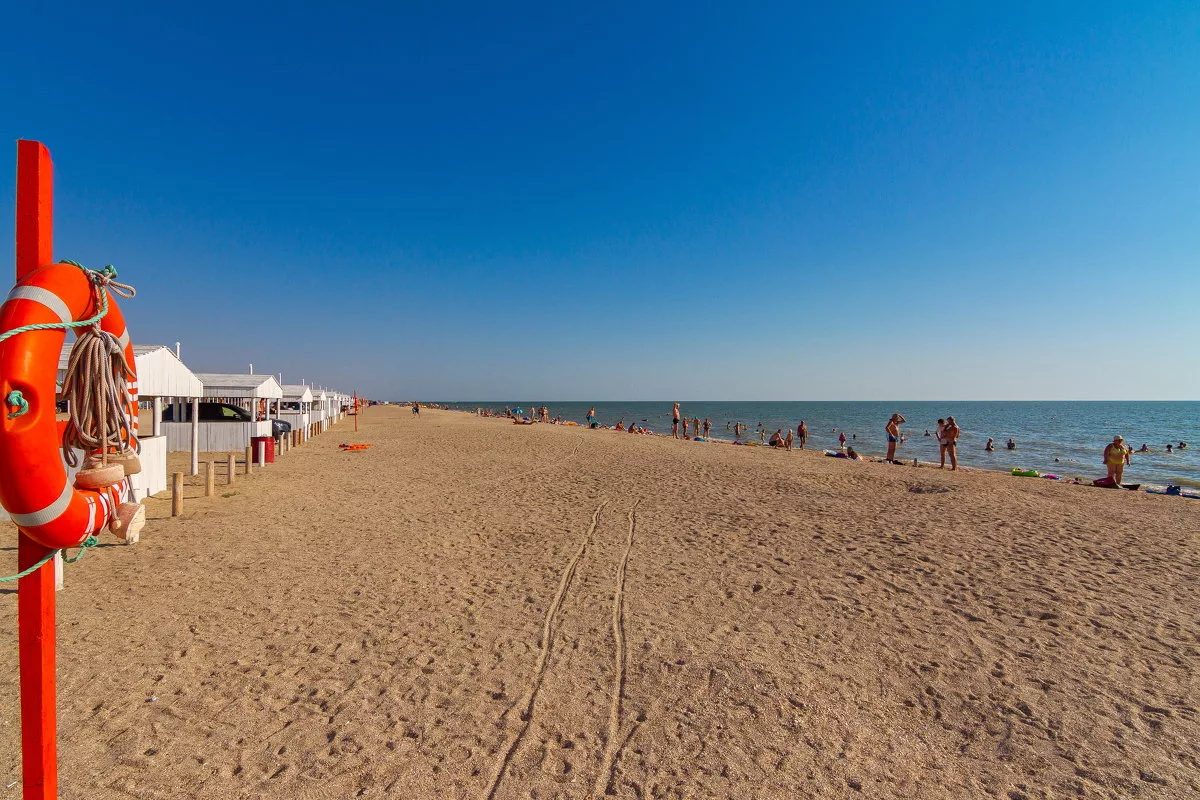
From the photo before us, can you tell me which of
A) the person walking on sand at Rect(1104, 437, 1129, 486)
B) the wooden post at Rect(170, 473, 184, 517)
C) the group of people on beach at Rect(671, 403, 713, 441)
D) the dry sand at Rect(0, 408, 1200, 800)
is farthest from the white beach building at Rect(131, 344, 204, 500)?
the group of people on beach at Rect(671, 403, 713, 441)

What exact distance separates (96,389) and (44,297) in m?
0.56

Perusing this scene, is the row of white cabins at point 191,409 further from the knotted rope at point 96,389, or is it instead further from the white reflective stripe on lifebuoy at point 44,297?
the white reflective stripe on lifebuoy at point 44,297

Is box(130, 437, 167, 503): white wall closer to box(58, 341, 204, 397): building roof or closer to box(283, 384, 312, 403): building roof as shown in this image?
box(58, 341, 204, 397): building roof

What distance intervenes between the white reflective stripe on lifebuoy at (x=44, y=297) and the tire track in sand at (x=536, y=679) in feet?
10.3

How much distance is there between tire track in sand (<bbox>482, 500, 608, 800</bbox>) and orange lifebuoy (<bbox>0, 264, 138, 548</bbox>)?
251cm

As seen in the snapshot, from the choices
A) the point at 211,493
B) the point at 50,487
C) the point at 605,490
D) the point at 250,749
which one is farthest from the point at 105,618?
the point at 605,490

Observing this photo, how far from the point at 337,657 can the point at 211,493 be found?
8287 mm

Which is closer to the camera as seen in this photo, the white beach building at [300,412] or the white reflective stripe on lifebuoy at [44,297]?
the white reflective stripe on lifebuoy at [44,297]

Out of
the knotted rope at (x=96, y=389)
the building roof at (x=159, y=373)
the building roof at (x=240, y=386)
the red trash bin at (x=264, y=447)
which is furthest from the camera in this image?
the building roof at (x=240, y=386)

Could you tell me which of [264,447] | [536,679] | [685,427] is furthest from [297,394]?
[536,679]

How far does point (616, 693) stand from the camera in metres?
4.14

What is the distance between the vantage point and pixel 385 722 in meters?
3.71

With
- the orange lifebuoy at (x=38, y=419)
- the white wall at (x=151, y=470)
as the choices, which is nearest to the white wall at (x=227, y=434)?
the white wall at (x=151, y=470)

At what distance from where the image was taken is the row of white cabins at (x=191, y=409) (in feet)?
30.6
